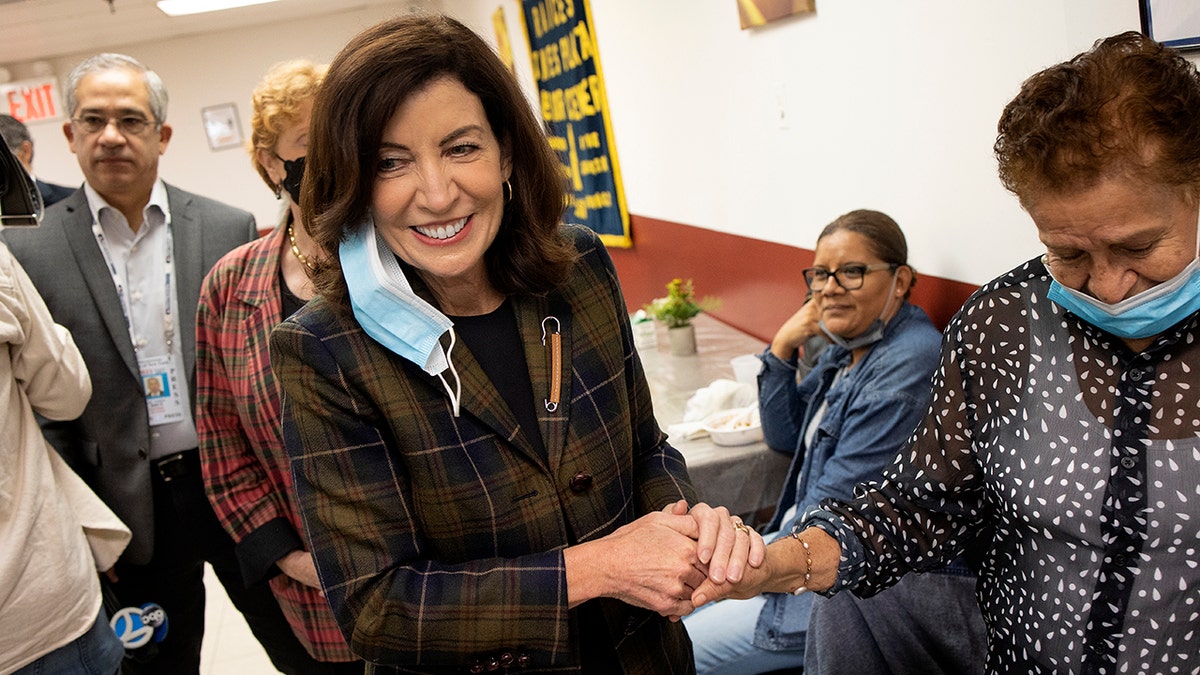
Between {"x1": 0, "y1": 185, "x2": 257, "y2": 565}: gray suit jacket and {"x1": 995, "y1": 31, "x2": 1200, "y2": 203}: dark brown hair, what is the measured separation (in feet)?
6.60

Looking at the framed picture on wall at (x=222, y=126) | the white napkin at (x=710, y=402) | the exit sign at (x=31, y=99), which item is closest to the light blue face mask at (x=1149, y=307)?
the white napkin at (x=710, y=402)

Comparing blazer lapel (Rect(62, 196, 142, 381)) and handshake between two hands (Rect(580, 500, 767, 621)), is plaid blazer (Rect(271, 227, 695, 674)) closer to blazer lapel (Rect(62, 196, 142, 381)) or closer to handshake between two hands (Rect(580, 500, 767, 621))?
handshake between two hands (Rect(580, 500, 767, 621))

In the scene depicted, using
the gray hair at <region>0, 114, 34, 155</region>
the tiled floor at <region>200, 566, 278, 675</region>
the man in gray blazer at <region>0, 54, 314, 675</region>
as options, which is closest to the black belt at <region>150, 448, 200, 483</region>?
the man in gray blazer at <region>0, 54, 314, 675</region>

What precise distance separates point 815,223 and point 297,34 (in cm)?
817

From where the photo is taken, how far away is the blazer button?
1.34 meters

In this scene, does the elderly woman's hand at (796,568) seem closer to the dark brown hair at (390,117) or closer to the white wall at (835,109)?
the dark brown hair at (390,117)

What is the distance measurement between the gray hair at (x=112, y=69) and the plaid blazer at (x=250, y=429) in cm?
83

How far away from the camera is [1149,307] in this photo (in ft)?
3.77

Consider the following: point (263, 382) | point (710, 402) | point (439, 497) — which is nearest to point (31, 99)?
point (710, 402)

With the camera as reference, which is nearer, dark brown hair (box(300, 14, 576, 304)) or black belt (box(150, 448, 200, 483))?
dark brown hair (box(300, 14, 576, 304))

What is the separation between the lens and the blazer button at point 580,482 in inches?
52.9

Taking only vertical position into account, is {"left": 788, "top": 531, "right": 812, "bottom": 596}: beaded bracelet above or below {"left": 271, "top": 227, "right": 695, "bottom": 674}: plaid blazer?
below

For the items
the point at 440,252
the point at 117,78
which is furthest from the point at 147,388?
the point at 440,252

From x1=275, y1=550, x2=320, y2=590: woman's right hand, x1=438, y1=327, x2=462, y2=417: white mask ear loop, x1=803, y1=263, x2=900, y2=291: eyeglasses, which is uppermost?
x1=438, y1=327, x2=462, y2=417: white mask ear loop
